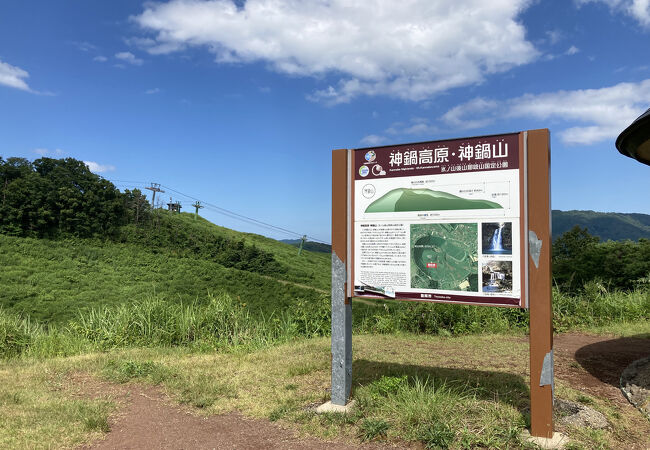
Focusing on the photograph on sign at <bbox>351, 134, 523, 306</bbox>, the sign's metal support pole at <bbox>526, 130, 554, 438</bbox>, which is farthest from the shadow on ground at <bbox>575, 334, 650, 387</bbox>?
the photograph on sign at <bbox>351, 134, 523, 306</bbox>

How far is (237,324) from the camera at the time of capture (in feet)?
26.4

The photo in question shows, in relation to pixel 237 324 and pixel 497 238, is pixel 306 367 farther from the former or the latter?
pixel 237 324

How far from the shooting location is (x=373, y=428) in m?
3.30

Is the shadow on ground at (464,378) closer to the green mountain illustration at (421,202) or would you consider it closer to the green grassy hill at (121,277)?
the green mountain illustration at (421,202)

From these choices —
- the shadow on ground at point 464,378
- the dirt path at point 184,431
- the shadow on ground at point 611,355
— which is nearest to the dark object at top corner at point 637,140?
the shadow on ground at point 611,355

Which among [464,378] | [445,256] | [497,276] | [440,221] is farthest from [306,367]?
[497,276]

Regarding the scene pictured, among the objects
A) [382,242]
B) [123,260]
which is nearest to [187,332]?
[382,242]

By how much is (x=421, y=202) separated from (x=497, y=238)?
0.70 m

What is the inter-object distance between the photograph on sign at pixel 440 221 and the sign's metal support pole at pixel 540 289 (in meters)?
0.11

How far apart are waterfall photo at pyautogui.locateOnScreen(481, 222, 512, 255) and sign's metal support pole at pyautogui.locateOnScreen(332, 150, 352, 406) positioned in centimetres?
123

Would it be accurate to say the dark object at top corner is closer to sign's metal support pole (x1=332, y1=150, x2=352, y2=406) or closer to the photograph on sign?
the photograph on sign

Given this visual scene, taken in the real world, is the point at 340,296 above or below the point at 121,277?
above

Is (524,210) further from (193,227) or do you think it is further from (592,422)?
(193,227)

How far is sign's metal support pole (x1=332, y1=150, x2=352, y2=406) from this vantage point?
3965mm
